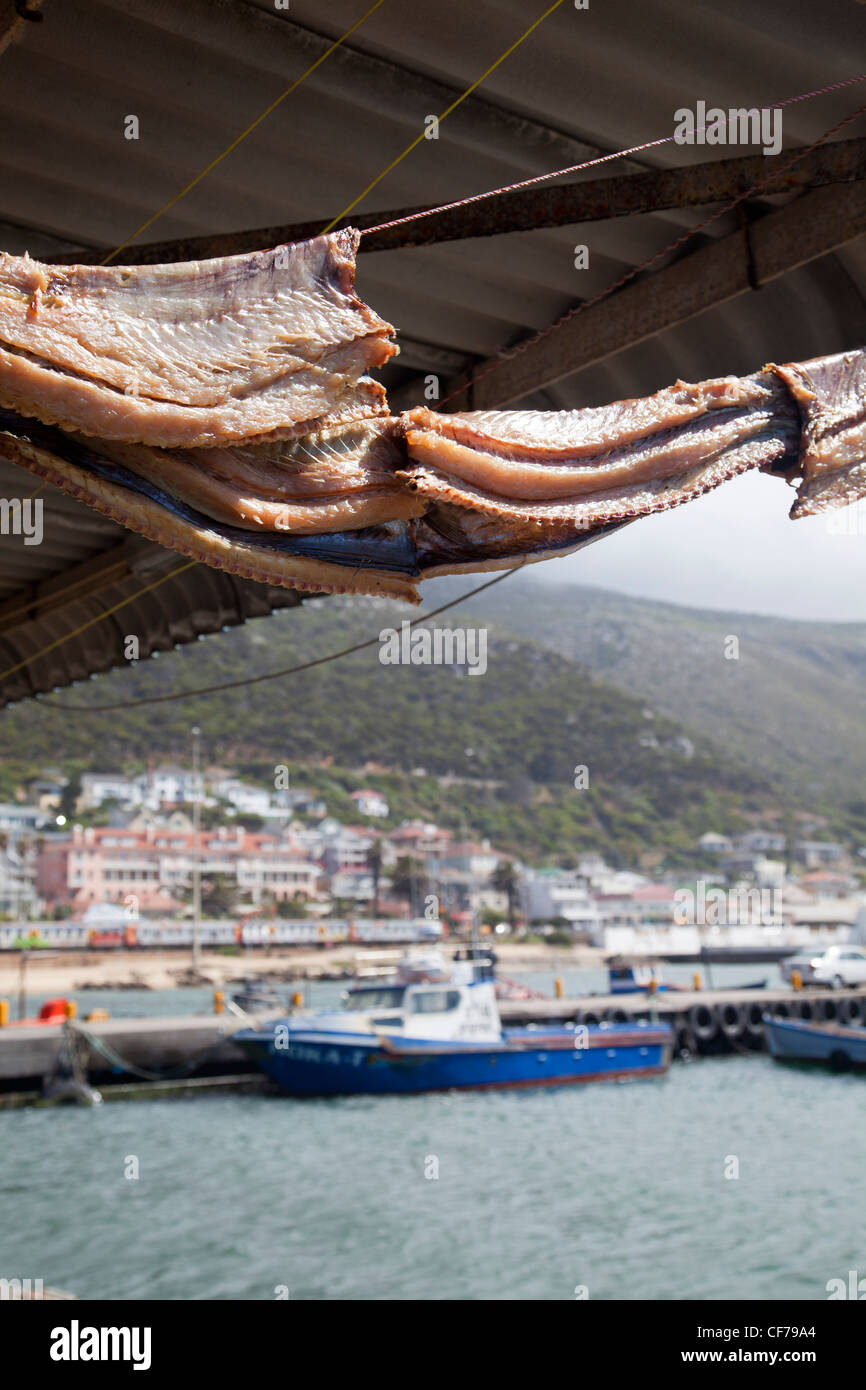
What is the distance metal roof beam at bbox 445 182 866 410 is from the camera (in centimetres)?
450

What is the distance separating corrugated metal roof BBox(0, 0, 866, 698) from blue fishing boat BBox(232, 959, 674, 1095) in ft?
92.1

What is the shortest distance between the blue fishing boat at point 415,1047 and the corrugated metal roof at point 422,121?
2808cm

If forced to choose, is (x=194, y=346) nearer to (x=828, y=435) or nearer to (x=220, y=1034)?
(x=828, y=435)

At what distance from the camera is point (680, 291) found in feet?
17.2

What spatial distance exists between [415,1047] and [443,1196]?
931 cm

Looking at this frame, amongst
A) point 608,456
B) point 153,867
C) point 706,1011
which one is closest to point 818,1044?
point 706,1011

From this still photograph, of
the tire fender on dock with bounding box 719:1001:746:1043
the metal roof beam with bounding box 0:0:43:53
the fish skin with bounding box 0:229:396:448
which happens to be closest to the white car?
the tire fender on dock with bounding box 719:1001:746:1043

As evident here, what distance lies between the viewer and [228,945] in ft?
373

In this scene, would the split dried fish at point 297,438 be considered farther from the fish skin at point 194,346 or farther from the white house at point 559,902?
the white house at point 559,902
